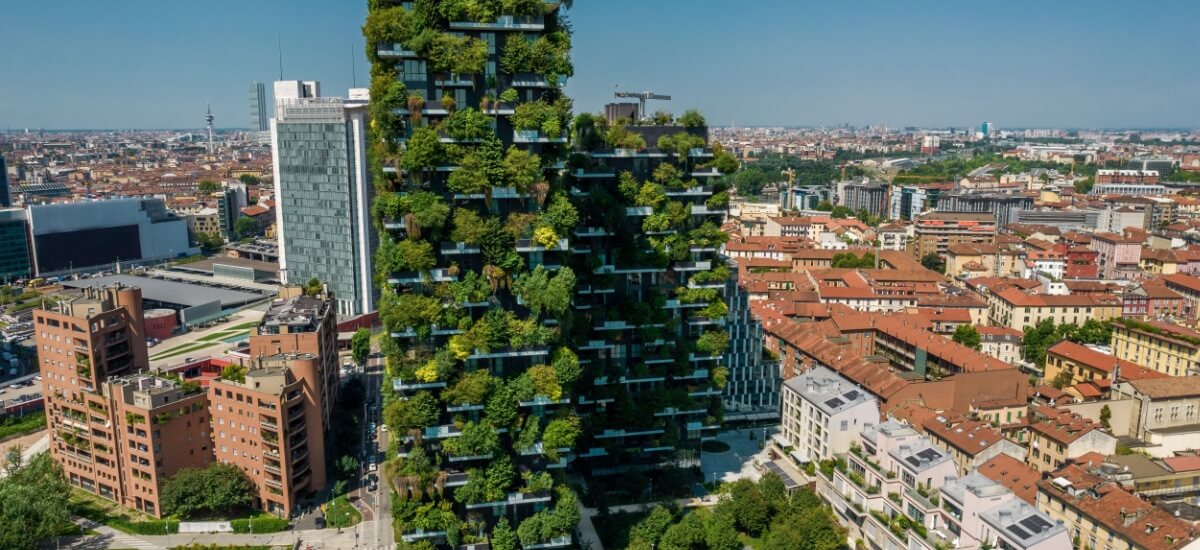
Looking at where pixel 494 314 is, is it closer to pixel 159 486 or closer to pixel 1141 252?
pixel 159 486

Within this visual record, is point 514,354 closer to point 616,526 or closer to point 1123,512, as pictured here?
point 616,526

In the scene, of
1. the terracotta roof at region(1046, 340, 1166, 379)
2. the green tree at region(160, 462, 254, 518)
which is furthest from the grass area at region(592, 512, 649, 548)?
the terracotta roof at region(1046, 340, 1166, 379)

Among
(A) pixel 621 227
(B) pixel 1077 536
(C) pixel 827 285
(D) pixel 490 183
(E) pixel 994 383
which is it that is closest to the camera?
(D) pixel 490 183

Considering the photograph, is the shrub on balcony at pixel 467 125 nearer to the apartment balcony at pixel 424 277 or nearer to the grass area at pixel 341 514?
the apartment balcony at pixel 424 277

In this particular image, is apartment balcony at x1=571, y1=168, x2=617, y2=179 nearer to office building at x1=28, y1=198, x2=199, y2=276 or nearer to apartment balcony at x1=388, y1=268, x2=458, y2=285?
apartment balcony at x1=388, y1=268, x2=458, y2=285

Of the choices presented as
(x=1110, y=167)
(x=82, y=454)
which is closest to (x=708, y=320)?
(x=82, y=454)

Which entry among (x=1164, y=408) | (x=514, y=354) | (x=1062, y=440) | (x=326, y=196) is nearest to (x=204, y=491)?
(x=514, y=354)
